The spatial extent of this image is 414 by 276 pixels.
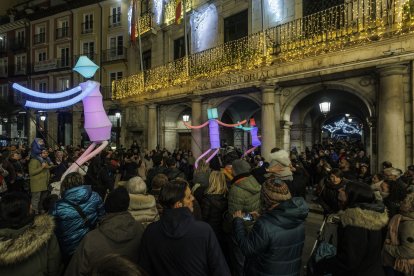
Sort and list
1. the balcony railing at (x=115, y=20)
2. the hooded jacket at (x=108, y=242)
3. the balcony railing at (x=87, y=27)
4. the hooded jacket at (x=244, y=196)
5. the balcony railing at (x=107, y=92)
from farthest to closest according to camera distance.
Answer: the balcony railing at (x=87, y=27) → the balcony railing at (x=115, y=20) → the balcony railing at (x=107, y=92) → the hooded jacket at (x=244, y=196) → the hooded jacket at (x=108, y=242)

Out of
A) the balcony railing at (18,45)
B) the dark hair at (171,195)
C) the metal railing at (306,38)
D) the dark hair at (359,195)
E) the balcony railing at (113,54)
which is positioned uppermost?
the balcony railing at (18,45)

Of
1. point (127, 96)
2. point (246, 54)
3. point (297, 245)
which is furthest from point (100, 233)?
point (127, 96)

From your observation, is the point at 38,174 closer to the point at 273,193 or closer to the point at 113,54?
the point at 273,193

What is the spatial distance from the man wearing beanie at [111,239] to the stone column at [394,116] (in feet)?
29.4

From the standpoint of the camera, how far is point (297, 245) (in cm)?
254

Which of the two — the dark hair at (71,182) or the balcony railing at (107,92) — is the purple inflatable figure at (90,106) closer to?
the dark hair at (71,182)

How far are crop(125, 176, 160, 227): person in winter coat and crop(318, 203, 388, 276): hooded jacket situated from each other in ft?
6.01

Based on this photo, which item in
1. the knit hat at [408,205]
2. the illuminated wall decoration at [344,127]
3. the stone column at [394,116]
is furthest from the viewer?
the illuminated wall decoration at [344,127]

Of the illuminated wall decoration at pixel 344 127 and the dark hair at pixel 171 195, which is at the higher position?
the illuminated wall decoration at pixel 344 127

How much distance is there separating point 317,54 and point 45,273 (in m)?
10.4

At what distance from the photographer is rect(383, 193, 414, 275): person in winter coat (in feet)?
9.54

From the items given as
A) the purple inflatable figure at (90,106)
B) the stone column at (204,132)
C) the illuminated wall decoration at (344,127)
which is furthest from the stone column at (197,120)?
the illuminated wall decoration at (344,127)

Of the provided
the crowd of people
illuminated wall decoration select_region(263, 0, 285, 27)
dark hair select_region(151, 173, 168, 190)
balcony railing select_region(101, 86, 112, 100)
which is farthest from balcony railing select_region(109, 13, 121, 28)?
the crowd of people

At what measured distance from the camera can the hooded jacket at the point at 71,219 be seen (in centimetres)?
295
